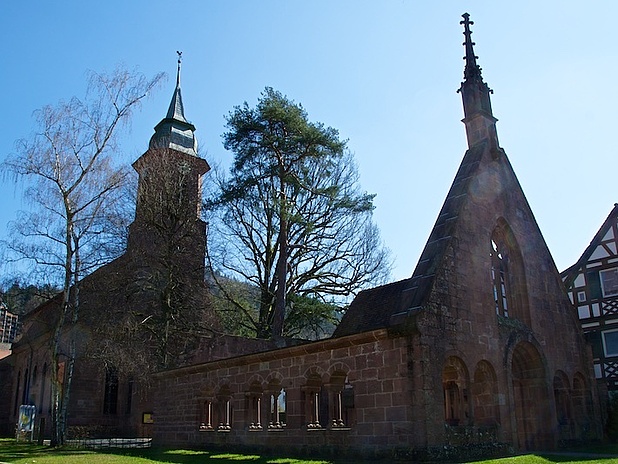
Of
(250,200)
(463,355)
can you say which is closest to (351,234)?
(250,200)

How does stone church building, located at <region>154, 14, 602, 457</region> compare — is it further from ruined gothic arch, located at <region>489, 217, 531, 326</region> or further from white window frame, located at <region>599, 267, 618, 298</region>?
white window frame, located at <region>599, 267, 618, 298</region>

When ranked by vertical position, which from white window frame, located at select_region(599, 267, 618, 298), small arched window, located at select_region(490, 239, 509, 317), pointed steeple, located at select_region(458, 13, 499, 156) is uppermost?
pointed steeple, located at select_region(458, 13, 499, 156)

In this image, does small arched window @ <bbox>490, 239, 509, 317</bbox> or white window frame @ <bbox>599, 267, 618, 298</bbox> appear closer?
small arched window @ <bbox>490, 239, 509, 317</bbox>

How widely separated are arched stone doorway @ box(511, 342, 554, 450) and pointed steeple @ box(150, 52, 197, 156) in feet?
80.9

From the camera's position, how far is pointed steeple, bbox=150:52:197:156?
1394 inches

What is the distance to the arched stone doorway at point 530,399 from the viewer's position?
48.7 ft

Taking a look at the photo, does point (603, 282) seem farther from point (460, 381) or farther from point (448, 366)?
point (448, 366)

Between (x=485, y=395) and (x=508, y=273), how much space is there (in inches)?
163

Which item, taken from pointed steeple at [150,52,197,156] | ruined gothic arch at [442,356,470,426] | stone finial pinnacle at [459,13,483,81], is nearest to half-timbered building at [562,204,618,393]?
stone finial pinnacle at [459,13,483,81]

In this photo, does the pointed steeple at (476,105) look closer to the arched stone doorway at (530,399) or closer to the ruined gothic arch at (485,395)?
the arched stone doorway at (530,399)

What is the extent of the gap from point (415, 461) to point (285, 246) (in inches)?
749

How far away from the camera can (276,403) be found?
15.1 meters

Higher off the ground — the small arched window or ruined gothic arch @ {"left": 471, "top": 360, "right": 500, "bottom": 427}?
the small arched window

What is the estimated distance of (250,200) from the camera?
29.8 meters
